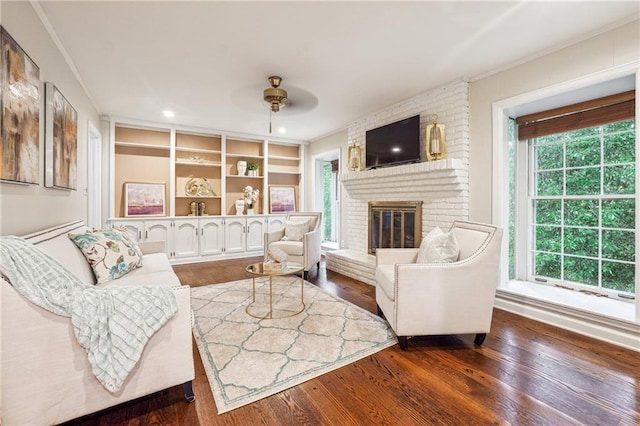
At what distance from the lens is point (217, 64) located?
9.22ft

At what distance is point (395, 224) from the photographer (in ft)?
13.1

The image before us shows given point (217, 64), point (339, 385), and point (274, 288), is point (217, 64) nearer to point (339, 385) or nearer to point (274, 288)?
point (274, 288)

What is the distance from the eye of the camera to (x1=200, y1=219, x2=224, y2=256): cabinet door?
5137mm

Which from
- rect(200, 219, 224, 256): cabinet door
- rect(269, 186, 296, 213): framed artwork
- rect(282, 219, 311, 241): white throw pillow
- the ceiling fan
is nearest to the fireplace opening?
rect(282, 219, 311, 241): white throw pillow

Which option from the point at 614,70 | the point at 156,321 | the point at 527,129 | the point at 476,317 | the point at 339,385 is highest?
the point at 614,70

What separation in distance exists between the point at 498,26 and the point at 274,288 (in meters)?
3.21

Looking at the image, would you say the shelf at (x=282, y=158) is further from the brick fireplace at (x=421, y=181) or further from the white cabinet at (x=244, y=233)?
the brick fireplace at (x=421, y=181)

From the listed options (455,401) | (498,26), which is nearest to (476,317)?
(455,401)

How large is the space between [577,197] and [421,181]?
1439mm

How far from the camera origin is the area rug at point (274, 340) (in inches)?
67.2

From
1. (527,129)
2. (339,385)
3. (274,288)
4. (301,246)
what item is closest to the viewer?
(339,385)

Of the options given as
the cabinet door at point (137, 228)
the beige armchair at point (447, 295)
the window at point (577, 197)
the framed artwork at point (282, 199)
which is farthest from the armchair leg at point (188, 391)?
the framed artwork at point (282, 199)

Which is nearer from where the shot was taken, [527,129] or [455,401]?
[455,401]

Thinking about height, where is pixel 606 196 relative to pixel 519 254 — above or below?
above
